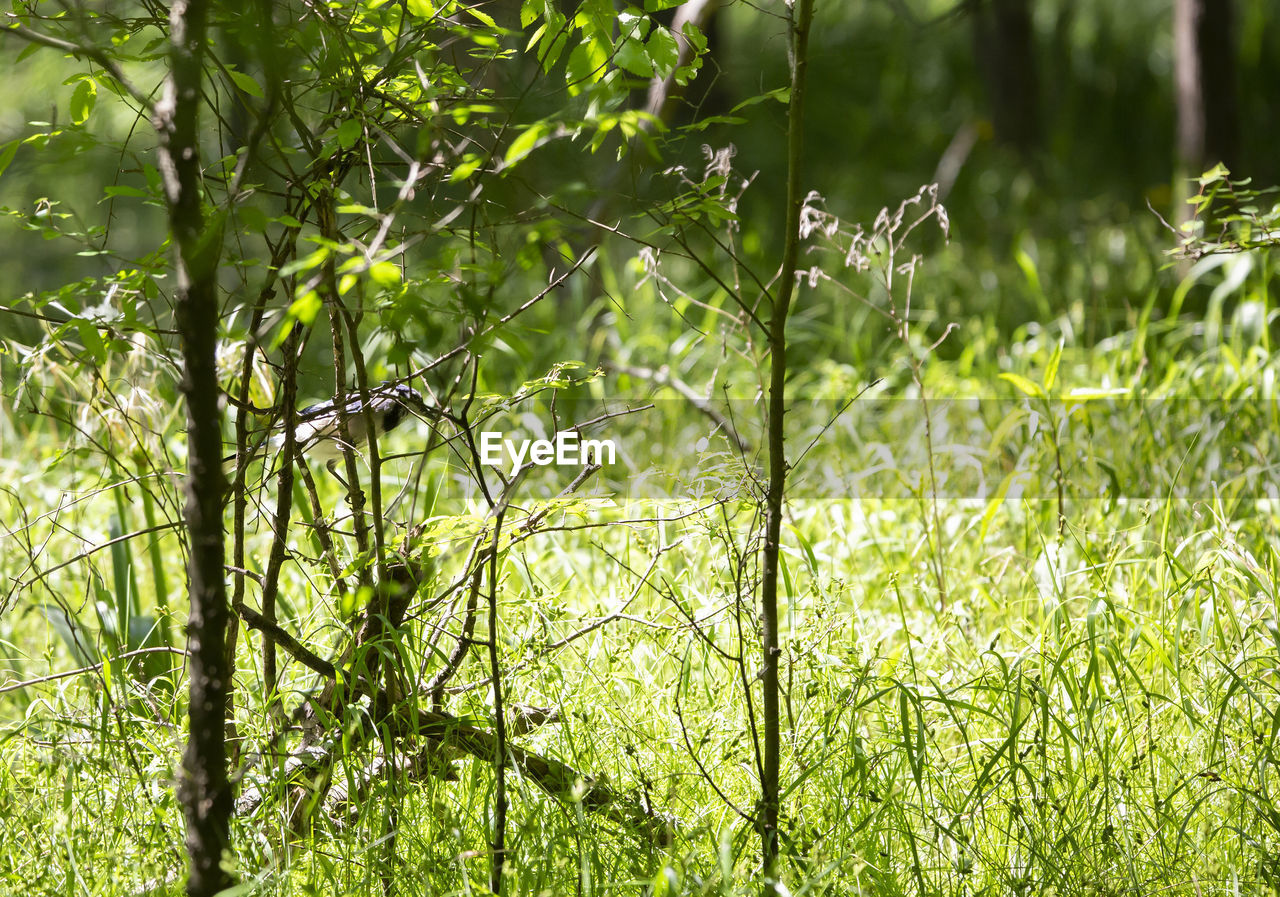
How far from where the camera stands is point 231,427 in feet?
11.5

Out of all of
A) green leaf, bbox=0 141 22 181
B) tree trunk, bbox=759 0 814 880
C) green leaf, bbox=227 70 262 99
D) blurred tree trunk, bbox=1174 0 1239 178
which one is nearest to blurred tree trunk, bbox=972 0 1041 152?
blurred tree trunk, bbox=1174 0 1239 178

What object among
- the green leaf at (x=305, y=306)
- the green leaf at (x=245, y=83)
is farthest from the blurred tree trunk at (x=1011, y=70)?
the green leaf at (x=305, y=306)

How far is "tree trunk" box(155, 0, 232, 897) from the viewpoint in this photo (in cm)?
99

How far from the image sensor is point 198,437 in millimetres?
1038

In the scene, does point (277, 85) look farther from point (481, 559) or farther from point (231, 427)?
point (231, 427)

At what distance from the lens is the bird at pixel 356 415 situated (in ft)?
4.53

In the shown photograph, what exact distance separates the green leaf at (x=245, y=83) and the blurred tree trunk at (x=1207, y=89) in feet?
15.6

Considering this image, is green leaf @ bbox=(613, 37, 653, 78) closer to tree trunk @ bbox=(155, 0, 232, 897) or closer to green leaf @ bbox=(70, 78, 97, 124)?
tree trunk @ bbox=(155, 0, 232, 897)

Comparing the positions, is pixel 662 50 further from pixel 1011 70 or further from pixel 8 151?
pixel 1011 70

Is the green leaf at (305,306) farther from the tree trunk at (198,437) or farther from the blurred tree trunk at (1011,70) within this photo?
the blurred tree trunk at (1011,70)

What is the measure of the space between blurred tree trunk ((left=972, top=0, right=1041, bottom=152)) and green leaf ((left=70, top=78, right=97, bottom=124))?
302 inches

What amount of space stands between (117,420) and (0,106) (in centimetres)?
473

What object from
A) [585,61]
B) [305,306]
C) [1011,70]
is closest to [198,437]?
[305,306]

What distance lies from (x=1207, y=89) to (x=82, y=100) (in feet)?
16.7
